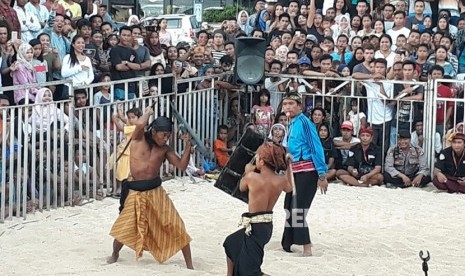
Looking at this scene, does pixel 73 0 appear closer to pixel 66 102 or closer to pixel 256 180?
pixel 66 102

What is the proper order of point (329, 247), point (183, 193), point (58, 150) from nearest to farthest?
point (329, 247)
point (58, 150)
point (183, 193)

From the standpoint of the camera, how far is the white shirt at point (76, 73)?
13.1 meters

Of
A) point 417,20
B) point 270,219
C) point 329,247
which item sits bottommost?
point 329,247

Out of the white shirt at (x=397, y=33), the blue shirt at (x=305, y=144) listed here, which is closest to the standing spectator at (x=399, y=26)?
the white shirt at (x=397, y=33)

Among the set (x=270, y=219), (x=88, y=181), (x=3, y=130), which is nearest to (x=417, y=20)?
(x=88, y=181)

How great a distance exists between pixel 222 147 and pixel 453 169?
3.19 m

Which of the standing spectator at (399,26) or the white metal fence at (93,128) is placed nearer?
the white metal fence at (93,128)

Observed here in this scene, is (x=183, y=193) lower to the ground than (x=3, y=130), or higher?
lower

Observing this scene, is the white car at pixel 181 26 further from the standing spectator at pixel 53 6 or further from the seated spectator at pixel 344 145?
the seated spectator at pixel 344 145

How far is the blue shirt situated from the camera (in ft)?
32.5

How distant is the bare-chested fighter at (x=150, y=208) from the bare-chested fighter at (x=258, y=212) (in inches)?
37.4

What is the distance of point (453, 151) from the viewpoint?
44.3ft

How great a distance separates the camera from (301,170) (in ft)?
32.7

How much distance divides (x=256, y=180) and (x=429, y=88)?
628 cm
